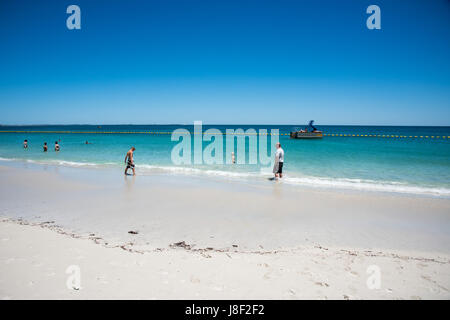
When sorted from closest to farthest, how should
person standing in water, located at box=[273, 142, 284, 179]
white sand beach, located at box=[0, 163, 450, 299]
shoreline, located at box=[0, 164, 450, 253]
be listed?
white sand beach, located at box=[0, 163, 450, 299]
shoreline, located at box=[0, 164, 450, 253]
person standing in water, located at box=[273, 142, 284, 179]

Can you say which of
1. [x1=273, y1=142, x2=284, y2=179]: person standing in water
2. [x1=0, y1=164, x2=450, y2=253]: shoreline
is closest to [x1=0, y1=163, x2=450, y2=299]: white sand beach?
[x1=0, y1=164, x2=450, y2=253]: shoreline

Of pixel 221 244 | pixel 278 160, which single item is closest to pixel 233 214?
pixel 221 244

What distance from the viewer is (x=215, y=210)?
7.79 m

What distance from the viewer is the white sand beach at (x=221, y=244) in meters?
3.54

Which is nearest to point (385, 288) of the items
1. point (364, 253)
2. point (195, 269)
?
point (364, 253)

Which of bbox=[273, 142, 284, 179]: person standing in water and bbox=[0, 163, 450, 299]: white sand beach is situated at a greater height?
bbox=[273, 142, 284, 179]: person standing in water

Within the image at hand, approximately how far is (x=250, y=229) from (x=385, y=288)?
3182 millimetres

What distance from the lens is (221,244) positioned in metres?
5.32

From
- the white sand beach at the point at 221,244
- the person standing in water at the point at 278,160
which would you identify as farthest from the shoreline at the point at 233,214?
the person standing in water at the point at 278,160

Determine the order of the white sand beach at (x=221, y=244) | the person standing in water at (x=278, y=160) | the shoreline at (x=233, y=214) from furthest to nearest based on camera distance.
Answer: the person standing in water at (x=278, y=160)
the shoreline at (x=233, y=214)
the white sand beach at (x=221, y=244)

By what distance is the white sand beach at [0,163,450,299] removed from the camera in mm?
3535

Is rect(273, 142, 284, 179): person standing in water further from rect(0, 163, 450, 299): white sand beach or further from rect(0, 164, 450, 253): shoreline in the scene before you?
rect(0, 163, 450, 299): white sand beach

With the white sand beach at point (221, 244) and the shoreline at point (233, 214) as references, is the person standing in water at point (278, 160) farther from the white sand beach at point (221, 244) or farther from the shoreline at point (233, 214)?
the white sand beach at point (221, 244)
